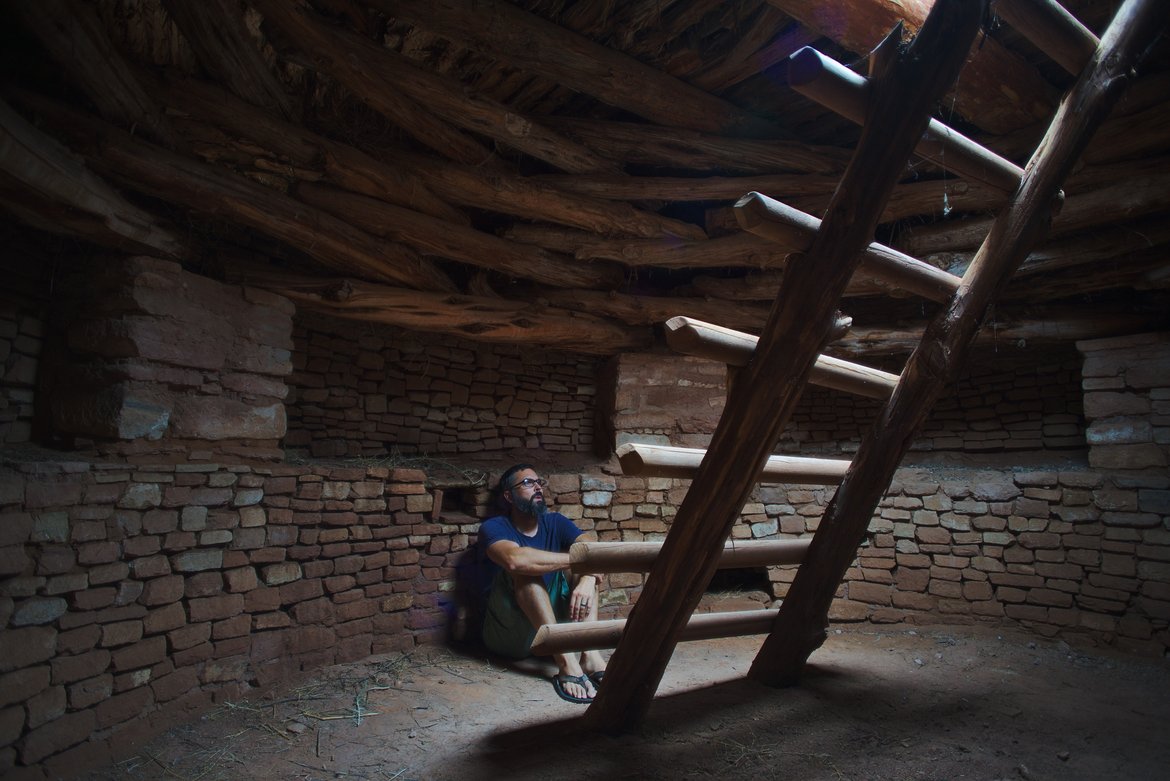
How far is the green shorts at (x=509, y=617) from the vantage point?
14.5ft

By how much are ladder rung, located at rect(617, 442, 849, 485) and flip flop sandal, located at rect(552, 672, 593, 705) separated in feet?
6.30

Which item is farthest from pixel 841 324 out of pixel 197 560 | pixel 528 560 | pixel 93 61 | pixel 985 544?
pixel 985 544

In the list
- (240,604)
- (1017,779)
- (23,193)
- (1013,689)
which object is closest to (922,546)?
(1013,689)

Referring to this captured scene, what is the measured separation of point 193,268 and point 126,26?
1.29 metres

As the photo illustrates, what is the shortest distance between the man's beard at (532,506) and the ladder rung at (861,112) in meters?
3.40

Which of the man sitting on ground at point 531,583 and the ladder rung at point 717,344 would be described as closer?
the ladder rung at point 717,344

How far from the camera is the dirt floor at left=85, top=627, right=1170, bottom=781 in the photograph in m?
2.71

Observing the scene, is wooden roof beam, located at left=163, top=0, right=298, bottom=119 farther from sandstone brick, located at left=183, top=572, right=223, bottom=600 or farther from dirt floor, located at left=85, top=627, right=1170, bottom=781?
dirt floor, located at left=85, top=627, right=1170, bottom=781

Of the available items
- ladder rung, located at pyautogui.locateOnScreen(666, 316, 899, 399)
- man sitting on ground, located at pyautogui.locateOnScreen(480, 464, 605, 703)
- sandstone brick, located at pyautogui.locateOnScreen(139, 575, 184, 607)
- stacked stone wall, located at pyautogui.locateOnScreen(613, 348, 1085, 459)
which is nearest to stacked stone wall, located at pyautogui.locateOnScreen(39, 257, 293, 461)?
sandstone brick, located at pyautogui.locateOnScreen(139, 575, 184, 607)

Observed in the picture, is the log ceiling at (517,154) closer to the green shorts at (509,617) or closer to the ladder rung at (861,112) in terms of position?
the ladder rung at (861,112)

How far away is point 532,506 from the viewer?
4773 millimetres

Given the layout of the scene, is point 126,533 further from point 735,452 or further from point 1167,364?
point 1167,364

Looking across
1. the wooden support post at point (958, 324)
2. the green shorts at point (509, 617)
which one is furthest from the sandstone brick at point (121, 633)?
the wooden support post at point (958, 324)

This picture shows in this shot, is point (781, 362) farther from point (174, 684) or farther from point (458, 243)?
point (174, 684)
